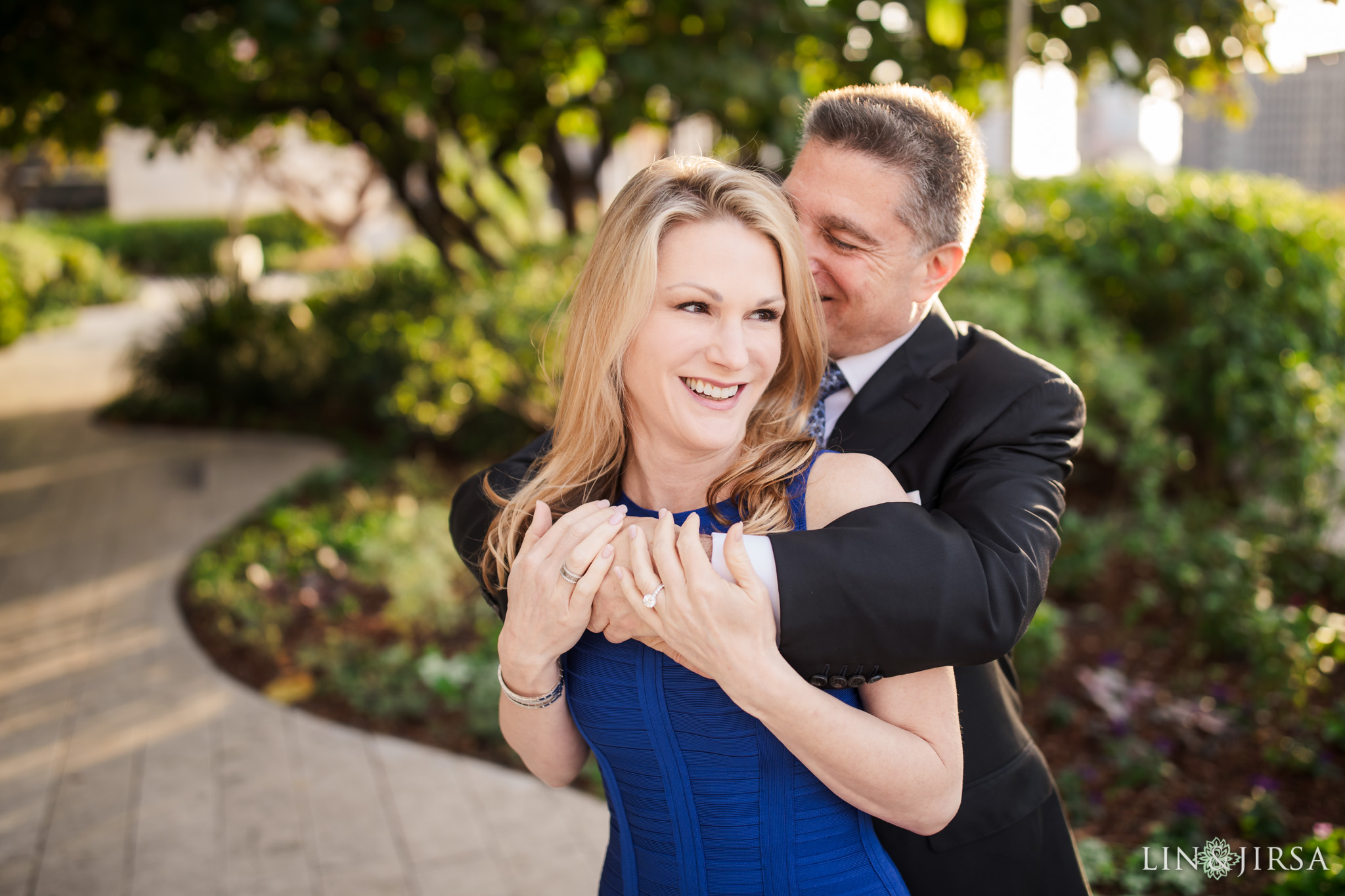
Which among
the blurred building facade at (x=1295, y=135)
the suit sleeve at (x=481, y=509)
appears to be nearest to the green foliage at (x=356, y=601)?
the suit sleeve at (x=481, y=509)

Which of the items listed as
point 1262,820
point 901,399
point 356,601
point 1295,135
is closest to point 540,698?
point 901,399

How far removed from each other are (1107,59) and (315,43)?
4.92m

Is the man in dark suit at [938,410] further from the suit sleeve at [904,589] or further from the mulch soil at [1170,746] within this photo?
the mulch soil at [1170,746]

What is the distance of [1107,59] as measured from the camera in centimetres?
643

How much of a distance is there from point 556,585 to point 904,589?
502mm

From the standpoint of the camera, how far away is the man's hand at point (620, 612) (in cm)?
145

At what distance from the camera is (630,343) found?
160 centimetres

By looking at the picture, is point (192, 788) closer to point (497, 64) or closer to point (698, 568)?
point (698, 568)

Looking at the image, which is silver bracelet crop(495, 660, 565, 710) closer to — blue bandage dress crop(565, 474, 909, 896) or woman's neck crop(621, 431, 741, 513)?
blue bandage dress crop(565, 474, 909, 896)

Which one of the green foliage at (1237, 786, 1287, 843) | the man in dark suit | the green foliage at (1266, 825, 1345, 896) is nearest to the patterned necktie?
the man in dark suit

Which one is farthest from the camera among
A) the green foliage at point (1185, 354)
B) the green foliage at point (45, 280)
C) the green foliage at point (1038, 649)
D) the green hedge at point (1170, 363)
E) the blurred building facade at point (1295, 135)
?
the green foliage at point (45, 280)

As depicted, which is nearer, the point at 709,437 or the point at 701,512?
the point at 709,437

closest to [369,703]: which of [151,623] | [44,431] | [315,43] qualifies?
[151,623]

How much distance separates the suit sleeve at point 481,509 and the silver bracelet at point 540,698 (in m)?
0.15
